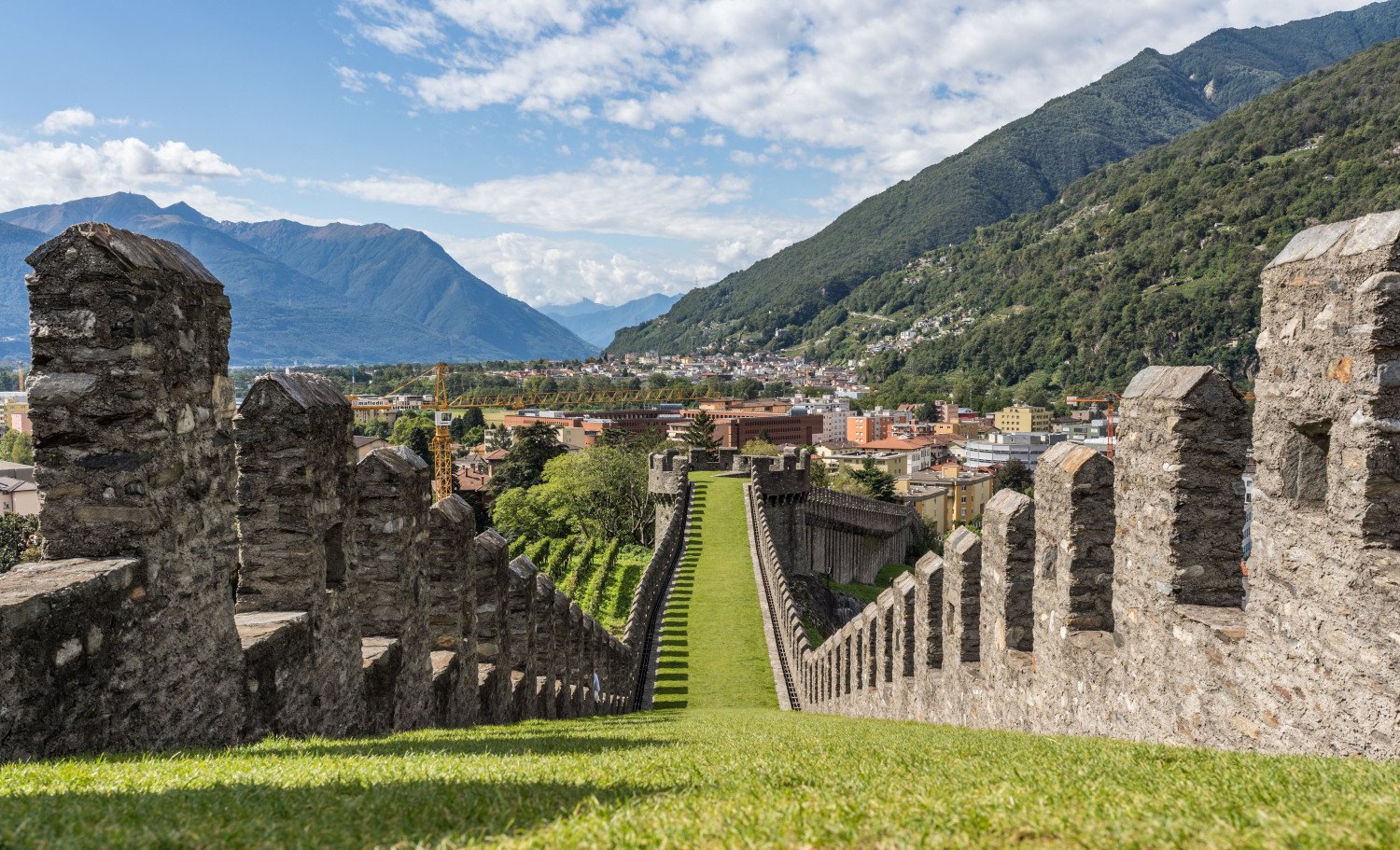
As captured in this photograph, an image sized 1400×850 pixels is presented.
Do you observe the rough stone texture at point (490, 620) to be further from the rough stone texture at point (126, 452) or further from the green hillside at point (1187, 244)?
the green hillside at point (1187, 244)

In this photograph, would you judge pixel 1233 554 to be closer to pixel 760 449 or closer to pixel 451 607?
pixel 451 607

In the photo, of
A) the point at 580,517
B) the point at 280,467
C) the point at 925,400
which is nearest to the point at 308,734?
the point at 280,467

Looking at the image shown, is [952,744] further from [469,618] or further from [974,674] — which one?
[469,618]

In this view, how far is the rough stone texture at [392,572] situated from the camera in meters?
7.45

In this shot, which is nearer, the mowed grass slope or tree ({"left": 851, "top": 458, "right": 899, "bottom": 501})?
the mowed grass slope

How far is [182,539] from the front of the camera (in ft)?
16.8

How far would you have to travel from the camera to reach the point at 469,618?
938cm

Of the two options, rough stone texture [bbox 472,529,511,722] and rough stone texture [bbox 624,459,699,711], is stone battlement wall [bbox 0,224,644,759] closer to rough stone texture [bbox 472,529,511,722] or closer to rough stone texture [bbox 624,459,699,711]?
rough stone texture [bbox 472,529,511,722]

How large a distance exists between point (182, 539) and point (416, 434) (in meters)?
82.9

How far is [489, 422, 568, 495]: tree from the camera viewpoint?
234ft

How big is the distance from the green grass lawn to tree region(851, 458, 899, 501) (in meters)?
66.8

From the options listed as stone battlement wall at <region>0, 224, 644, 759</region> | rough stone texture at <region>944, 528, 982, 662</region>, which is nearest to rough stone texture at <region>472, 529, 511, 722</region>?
stone battlement wall at <region>0, 224, 644, 759</region>

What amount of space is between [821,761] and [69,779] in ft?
11.4

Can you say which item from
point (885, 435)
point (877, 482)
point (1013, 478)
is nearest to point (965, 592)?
point (877, 482)
